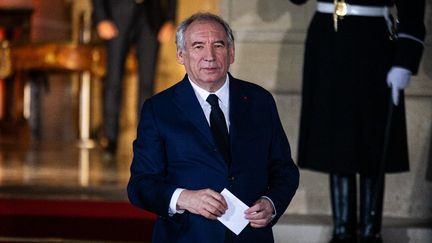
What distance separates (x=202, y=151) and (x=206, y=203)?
0.23 meters

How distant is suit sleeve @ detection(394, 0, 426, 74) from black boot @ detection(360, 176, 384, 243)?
55 centimetres

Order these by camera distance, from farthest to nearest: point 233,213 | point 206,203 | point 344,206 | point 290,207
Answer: point 290,207 < point 344,206 < point 233,213 < point 206,203

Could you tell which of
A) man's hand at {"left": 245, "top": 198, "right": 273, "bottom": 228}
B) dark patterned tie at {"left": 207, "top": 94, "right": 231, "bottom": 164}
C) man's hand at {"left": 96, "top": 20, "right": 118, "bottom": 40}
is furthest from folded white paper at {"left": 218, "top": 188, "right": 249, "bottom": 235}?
man's hand at {"left": 96, "top": 20, "right": 118, "bottom": 40}

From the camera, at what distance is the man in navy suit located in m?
3.14

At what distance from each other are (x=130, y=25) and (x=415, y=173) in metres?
3.62

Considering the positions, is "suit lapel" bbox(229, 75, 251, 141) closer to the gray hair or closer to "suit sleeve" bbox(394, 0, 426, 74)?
the gray hair

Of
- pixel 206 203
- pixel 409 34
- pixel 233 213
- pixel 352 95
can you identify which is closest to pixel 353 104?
pixel 352 95

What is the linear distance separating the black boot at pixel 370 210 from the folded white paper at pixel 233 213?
1884mm

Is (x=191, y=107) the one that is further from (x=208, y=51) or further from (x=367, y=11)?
(x=367, y=11)

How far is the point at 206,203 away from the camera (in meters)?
2.97

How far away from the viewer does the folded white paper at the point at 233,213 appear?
10.1 ft

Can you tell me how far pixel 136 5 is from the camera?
8.75 m

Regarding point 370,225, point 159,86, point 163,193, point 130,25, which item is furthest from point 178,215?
point 159,86

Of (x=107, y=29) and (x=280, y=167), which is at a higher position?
(x=280, y=167)
